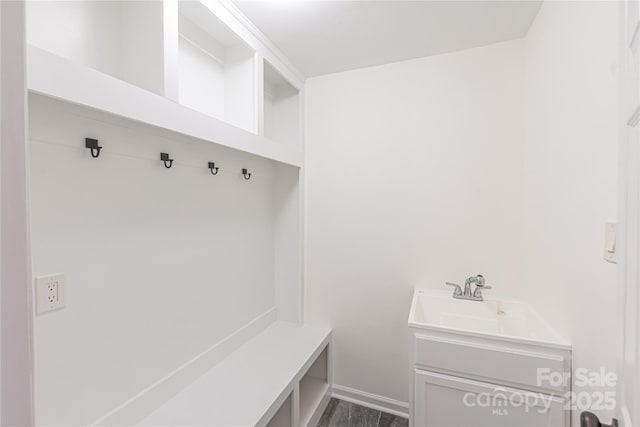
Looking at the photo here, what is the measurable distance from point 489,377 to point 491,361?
75 millimetres

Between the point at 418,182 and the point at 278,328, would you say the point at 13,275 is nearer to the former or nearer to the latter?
the point at 418,182

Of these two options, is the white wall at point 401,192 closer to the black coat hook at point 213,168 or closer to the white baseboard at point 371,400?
the white baseboard at point 371,400

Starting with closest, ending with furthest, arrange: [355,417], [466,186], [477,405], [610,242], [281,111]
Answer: [610,242] < [477,405] < [466,186] < [355,417] < [281,111]

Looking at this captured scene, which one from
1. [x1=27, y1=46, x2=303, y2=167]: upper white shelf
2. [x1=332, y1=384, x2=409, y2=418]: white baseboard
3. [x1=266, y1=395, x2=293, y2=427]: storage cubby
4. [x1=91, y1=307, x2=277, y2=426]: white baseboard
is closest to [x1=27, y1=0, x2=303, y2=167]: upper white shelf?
[x1=27, y1=46, x2=303, y2=167]: upper white shelf

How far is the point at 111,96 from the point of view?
95 centimetres

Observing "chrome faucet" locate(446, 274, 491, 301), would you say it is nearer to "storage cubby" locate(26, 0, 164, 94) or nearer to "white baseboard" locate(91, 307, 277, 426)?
"white baseboard" locate(91, 307, 277, 426)

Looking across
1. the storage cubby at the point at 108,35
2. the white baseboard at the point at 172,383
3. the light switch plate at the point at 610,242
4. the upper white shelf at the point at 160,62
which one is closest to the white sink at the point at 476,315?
the light switch plate at the point at 610,242

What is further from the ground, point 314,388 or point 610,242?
point 610,242

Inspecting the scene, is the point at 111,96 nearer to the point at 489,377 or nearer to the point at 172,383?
the point at 172,383

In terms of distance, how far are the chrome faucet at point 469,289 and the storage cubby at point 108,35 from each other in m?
1.92

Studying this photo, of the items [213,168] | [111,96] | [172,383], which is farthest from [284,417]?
[111,96]

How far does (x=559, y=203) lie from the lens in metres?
1.33

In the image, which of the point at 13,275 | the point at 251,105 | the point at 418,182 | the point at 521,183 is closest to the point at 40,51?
the point at 13,275

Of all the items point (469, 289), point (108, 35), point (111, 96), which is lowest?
point (469, 289)
